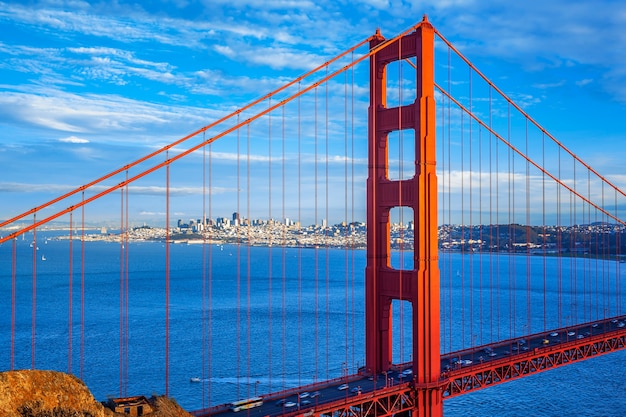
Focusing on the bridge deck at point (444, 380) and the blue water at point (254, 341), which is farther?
the blue water at point (254, 341)

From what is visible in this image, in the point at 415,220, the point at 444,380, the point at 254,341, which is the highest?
the point at 415,220

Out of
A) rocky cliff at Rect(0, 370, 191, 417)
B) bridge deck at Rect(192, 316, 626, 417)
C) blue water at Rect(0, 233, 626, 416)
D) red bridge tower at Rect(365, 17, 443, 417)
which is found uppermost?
red bridge tower at Rect(365, 17, 443, 417)

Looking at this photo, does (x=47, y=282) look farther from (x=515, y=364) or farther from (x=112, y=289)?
(x=515, y=364)

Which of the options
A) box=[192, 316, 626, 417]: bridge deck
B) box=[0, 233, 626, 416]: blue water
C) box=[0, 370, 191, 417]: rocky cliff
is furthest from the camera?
box=[0, 233, 626, 416]: blue water

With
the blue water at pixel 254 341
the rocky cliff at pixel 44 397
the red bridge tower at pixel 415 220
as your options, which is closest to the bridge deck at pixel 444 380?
the red bridge tower at pixel 415 220

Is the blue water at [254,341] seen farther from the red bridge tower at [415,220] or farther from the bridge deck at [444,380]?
the red bridge tower at [415,220]

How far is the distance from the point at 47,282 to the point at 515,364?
84067mm

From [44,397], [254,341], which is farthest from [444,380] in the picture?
[254,341]

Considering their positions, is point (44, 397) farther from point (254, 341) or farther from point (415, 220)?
point (254, 341)

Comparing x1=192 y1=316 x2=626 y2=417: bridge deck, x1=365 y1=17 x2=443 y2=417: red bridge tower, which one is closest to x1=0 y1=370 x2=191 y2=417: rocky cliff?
x1=192 y1=316 x2=626 y2=417: bridge deck

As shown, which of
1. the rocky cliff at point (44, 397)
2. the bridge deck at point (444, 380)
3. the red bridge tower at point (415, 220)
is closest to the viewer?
the rocky cliff at point (44, 397)

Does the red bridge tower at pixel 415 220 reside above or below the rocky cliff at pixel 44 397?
above

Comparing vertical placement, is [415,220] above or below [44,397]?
above

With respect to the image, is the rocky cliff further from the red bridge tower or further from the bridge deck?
the red bridge tower
